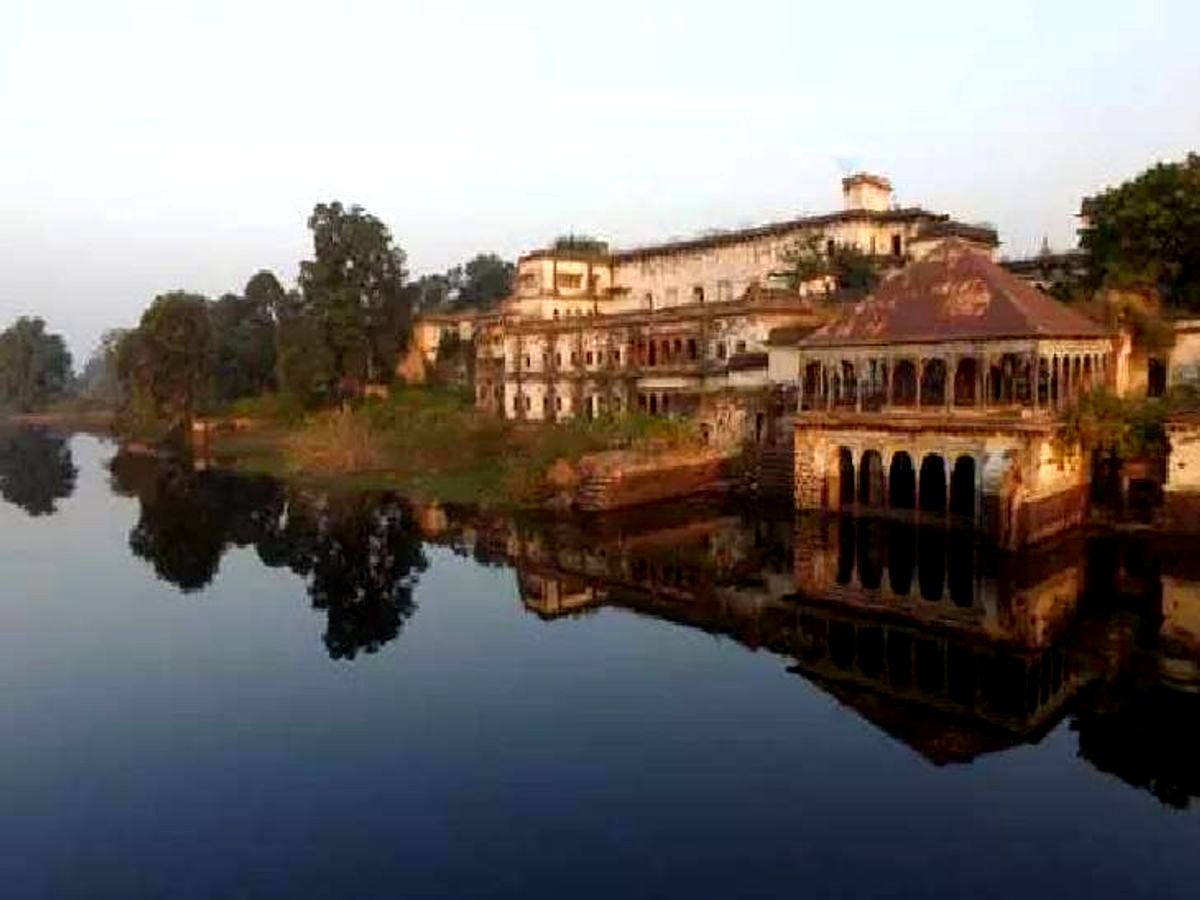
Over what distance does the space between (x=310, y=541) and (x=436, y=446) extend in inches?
713

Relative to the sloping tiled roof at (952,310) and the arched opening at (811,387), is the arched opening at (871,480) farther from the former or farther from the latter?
the sloping tiled roof at (952,310)

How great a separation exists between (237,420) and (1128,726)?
234 ft

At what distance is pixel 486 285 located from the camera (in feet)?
364

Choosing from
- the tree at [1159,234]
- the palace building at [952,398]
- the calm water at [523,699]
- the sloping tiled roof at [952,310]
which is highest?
the tree at [1159,234]

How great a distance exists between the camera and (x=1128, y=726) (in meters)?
17.3

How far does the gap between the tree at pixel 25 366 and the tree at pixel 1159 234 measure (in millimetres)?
143423

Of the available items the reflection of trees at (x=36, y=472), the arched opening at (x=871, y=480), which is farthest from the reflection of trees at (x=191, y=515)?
the arched opening at (x=871, y=480)

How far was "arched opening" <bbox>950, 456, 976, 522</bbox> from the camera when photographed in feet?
113

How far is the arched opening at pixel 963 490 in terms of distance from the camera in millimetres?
34594

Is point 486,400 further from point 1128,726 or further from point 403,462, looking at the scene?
point 1128,726

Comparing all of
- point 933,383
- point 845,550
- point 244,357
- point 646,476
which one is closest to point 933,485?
point 933,383

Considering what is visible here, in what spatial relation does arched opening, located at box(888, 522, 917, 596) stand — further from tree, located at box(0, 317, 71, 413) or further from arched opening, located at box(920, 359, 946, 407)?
tree, located at box(0, 317, 71, 413)

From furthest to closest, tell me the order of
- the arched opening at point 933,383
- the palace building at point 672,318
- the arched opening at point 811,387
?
the palace building at point 672,318
the arched opening at point 811,387
the arched opening at point 933,383

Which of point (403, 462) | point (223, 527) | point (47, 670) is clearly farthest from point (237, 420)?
point (47, 670)
